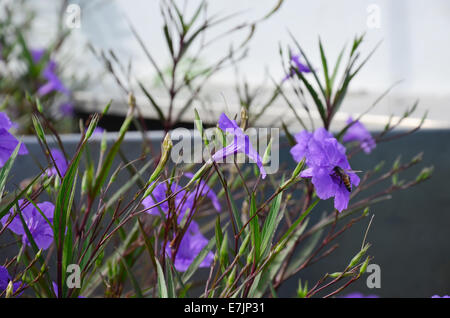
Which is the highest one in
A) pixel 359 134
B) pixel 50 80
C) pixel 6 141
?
pixel 50 80

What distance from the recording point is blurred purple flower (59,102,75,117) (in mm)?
1924

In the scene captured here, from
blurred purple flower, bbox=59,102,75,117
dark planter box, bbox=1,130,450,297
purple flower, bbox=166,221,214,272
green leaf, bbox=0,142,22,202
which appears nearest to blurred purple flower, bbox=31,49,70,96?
blurred purple flower, bbox=59,102,75,117

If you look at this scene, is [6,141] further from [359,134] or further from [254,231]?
[359,134]

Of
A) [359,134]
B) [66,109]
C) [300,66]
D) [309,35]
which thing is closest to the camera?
[300,66]

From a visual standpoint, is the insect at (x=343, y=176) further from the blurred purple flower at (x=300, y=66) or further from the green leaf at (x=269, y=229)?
the blurred purple flower at (x=300, y=66)

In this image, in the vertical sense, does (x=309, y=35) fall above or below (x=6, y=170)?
above

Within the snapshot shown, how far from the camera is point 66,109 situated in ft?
6.39

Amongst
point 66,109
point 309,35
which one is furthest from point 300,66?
point 309,35

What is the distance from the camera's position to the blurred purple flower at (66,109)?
1.92m

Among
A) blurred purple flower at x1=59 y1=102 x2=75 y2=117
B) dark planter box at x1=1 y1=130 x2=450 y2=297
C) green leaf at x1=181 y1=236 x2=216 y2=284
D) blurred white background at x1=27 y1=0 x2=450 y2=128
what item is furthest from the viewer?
blurred white background at x1=27 y1=0 x2=450 y2=128

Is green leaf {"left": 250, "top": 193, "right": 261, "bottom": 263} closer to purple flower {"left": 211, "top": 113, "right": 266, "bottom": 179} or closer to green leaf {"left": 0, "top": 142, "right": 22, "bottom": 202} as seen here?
purple flower {"left": 211, "top": 113, "right": 266, "bottom": 179}

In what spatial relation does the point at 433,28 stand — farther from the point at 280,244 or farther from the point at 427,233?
the point at 280,244

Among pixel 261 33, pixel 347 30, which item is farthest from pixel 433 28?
pixel 261 33
